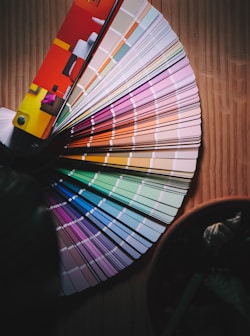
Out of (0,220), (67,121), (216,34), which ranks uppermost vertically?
(216,34)

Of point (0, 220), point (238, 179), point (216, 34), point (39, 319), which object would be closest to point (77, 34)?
point (216, 34)

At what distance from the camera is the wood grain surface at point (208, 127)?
2113 millimetres

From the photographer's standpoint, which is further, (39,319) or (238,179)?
→ (238,179)

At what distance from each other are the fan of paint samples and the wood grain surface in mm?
60

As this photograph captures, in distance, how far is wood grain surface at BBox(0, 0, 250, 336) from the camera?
2113 millimetres

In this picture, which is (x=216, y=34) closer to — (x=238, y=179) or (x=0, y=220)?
(x=238, y=179)

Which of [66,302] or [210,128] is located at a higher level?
[210,128]

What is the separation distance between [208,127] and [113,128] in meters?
0.44

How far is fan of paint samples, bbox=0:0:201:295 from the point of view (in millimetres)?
2074

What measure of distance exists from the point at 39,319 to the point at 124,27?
4.56 feet

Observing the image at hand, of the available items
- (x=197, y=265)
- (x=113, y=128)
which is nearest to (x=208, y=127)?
(x=113, y=128)

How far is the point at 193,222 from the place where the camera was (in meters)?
2.06

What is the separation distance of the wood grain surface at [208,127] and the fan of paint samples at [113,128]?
60 millimetres

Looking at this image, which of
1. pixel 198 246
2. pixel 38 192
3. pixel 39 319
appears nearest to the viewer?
pixel 39 319
